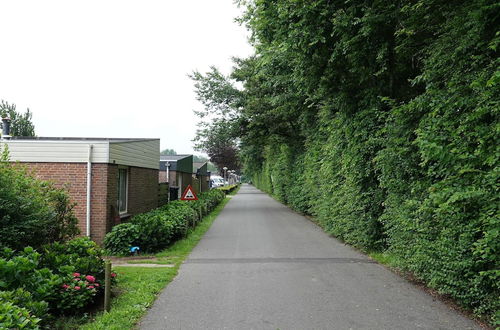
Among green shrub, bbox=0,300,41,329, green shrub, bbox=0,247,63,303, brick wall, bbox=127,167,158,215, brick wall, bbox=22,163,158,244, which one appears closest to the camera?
green shrub, bbox=0,300,41,329

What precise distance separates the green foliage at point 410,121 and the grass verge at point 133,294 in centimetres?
436

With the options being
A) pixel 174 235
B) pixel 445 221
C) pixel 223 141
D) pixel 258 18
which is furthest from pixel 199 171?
pixel 445 221

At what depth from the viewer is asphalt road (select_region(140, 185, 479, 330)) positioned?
463 centimetres

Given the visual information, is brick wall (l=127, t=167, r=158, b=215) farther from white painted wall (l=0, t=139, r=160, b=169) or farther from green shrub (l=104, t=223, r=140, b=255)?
green shrub (l=104, t=223, r=140, b=255)

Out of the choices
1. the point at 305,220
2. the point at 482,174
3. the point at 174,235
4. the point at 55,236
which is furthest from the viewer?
the point at 305,220

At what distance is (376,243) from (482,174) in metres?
4.80

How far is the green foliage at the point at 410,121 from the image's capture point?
4539 millimetres

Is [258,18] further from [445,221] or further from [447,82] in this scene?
[445,221]

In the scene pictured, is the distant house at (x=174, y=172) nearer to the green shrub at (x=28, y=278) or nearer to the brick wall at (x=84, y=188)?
the brick wall at (x=84, y=188)

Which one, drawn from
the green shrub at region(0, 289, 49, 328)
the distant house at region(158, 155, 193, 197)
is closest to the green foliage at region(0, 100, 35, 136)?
the distant house at region(158, 155, 193, 197)

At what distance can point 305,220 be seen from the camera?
54.5ft

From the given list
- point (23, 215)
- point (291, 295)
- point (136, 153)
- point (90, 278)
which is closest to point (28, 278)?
point (90, 278)

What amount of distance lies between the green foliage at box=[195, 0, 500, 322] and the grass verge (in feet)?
14.3

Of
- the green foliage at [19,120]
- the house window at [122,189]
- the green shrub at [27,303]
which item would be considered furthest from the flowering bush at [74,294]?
the green foliage at [19,120]
